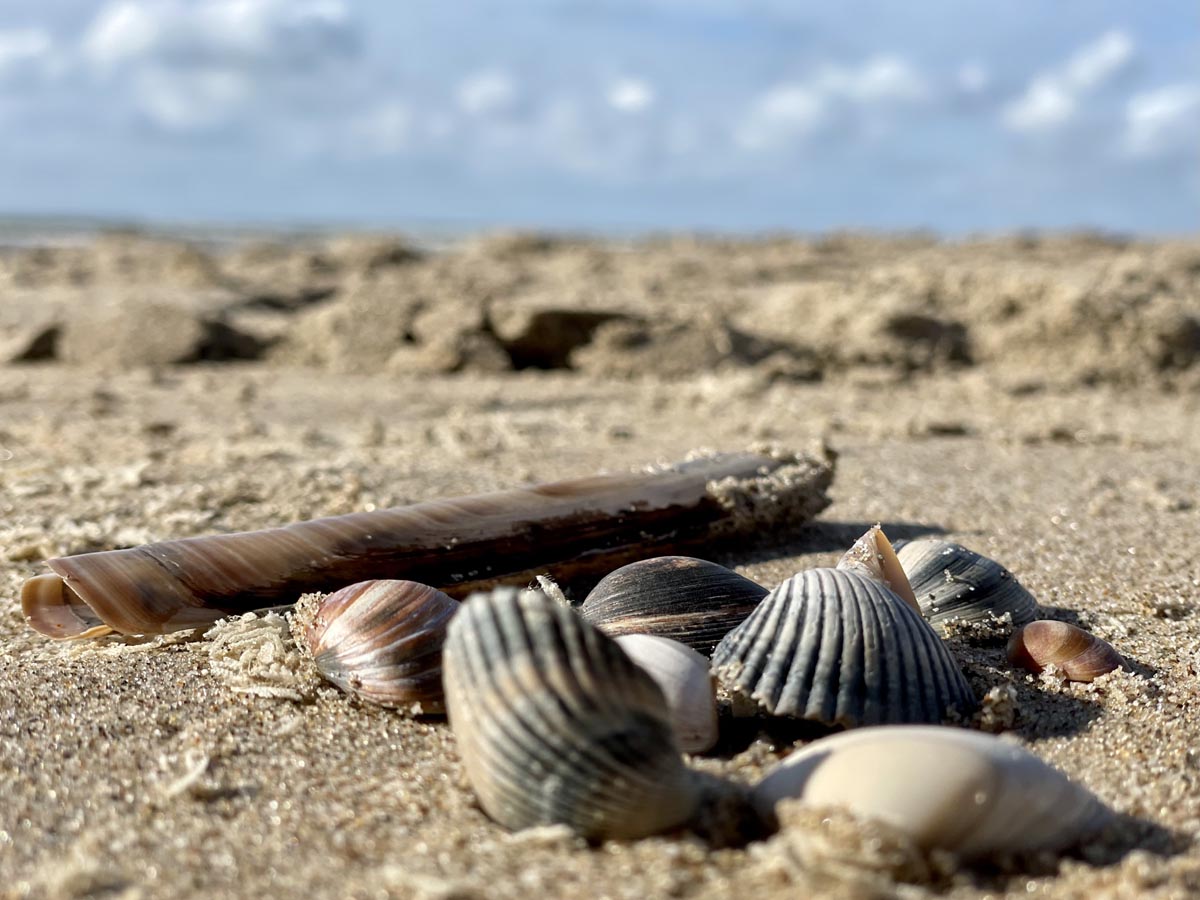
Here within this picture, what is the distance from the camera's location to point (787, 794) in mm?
1591

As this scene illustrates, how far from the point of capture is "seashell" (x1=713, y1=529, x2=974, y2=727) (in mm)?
1887

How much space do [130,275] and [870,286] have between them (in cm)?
855

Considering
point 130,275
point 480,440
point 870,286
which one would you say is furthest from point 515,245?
point 480,440

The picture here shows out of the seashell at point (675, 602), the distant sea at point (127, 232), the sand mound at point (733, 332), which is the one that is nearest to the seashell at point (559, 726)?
the seashell at point (675, 602)

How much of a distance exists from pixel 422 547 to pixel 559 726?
1.23 meters

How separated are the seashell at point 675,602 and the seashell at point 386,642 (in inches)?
12.1

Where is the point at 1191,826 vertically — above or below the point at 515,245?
below

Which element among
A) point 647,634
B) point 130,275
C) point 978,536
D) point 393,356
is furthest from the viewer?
point 130,275

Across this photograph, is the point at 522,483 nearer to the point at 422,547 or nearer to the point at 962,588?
the point at 422,547

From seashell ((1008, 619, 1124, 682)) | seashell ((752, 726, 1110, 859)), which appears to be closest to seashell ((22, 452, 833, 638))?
seashell ((1008, 619, 1124, 682))

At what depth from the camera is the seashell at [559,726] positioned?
1545mm

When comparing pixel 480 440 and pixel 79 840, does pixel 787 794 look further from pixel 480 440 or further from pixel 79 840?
pixel 480 440

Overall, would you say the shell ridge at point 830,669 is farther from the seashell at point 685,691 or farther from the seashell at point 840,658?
the seashell at point 685,691

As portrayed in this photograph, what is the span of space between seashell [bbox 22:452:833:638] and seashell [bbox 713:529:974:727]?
2.91ft
